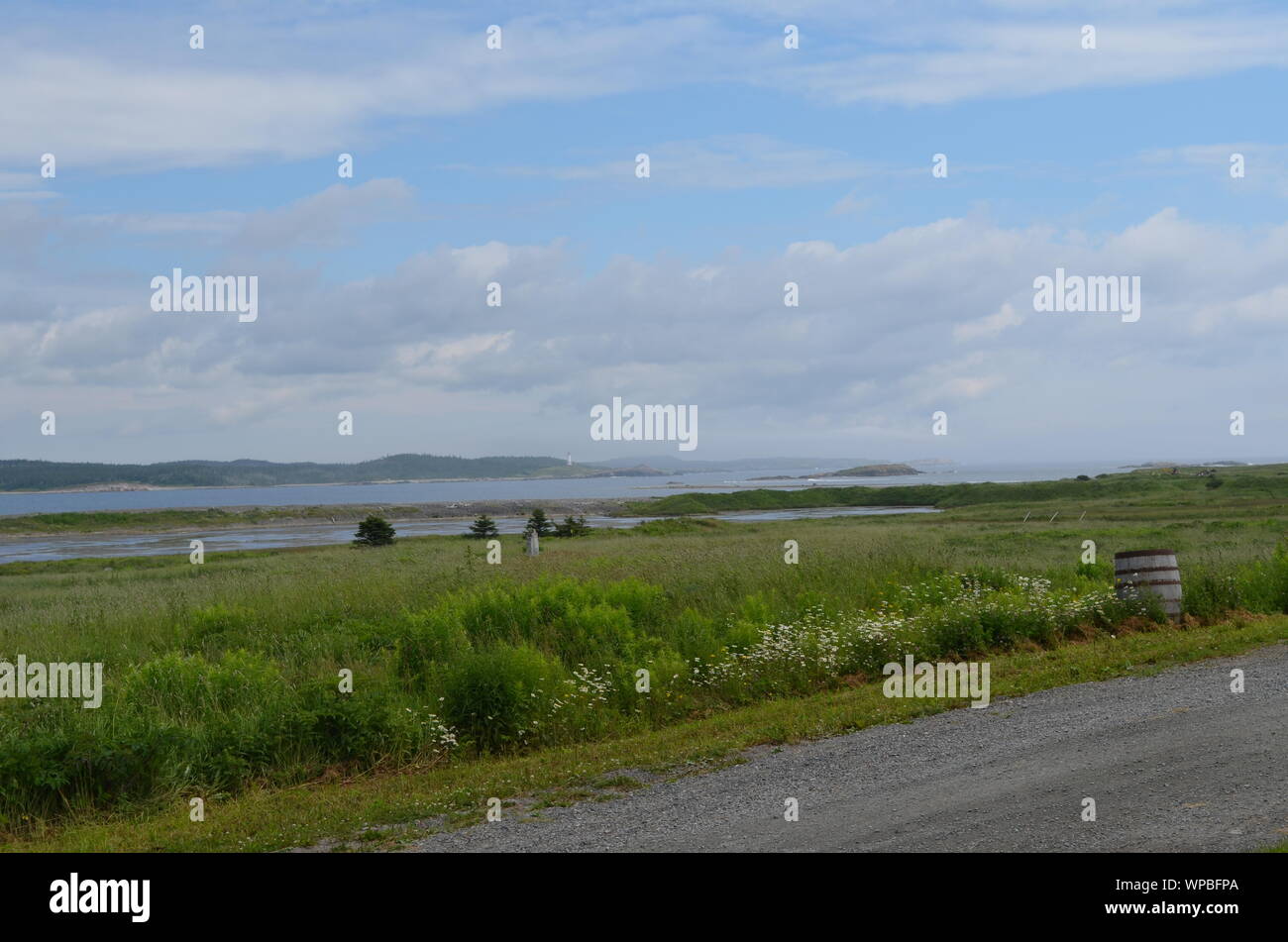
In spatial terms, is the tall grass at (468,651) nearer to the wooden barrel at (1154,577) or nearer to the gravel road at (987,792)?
the wooden barrel at (1154,577)

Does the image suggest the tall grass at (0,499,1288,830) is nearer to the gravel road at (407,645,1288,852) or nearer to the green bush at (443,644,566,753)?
the green bush at (443,644,566,753)

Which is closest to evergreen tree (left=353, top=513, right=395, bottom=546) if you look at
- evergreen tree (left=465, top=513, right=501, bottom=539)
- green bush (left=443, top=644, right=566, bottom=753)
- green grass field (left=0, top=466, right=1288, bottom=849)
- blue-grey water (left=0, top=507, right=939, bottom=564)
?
evergreen tree (left=465, top=513, right=501, bottom=539)

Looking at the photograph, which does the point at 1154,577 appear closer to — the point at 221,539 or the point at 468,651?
the point at 468,651

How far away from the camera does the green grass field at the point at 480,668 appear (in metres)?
9.15

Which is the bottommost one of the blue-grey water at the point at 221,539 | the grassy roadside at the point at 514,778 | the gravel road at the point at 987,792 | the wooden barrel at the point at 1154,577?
the blue-grey water at the point at 221,539

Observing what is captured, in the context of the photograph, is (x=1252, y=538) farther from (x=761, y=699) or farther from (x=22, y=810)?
(x=22, y=810)

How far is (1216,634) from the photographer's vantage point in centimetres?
1421

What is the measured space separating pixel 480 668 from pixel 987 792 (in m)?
5.97

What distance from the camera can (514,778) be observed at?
9055mm

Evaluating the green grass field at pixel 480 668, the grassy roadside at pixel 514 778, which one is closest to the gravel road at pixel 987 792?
the grassy roadside at pixel 514 778

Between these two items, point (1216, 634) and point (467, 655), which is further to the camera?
point (1216, 634)

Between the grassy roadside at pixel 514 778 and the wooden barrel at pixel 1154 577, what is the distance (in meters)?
2.86
